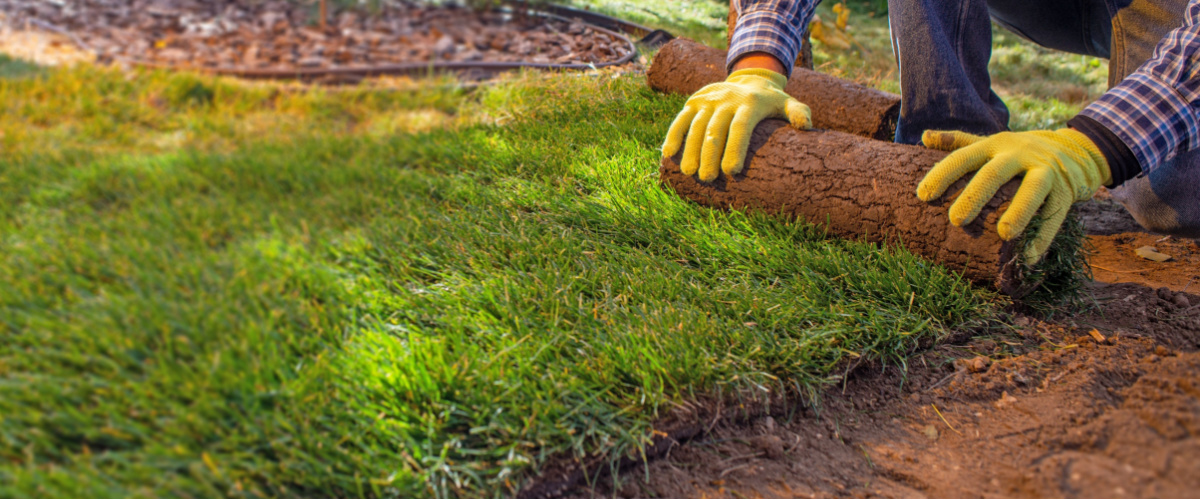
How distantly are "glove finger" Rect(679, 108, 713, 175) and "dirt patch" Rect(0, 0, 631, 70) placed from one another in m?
1.36

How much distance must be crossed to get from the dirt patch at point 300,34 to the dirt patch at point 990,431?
89.4 inches

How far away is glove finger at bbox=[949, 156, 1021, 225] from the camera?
1775 mm

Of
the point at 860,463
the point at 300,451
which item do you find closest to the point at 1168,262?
the point at 860,463

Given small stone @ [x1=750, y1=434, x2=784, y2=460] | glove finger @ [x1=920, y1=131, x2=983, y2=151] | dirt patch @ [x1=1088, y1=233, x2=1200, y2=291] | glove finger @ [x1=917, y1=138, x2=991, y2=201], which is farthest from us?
dirt patch @ [x1=1088, y1=233, x2=1200, y2=291]

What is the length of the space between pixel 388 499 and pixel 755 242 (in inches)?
59.1

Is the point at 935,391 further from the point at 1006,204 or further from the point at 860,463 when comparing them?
the point at 1006,204

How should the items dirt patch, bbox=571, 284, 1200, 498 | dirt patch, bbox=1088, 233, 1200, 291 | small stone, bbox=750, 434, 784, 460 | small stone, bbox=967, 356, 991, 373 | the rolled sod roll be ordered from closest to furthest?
dirt patch, bbox=571, 284, 1200, 498 → small stone, bbox=750, 434, 784, 460 → small stone, bbox=967, 356, 991, 373 → dirt patch, bbox=1088, 233, 1200, 291 → the rolled sod roll

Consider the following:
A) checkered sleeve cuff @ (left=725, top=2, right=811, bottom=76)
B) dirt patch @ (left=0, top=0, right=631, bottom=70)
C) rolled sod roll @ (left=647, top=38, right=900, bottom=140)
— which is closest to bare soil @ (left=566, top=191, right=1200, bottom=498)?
checkered sleeve cuff @ (left=725, top=2, right=811, bottom=76)

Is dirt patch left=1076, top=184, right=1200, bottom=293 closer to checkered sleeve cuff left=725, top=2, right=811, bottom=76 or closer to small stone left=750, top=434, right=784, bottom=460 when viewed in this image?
checkered sleeve cuff left=725, top=2, right=811, bottom=76

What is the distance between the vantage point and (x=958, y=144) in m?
2.00

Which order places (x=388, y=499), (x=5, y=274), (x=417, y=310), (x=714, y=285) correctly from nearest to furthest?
(x=388, y=499)
(x=5, y=274)
(x=417, y=310)
(x=714, y=285)

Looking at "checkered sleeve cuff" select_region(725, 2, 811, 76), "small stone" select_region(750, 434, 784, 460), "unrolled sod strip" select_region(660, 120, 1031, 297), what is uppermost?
"checkered sleeve cuff" select_region(725, 2, 811, 76)

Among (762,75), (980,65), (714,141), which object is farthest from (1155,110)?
(714,141)

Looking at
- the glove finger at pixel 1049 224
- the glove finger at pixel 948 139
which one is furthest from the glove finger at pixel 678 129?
the glove finger at pixel 1049 224
